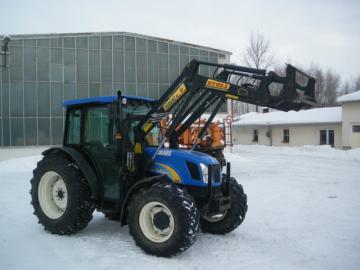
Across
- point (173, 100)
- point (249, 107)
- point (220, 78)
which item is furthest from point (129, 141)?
point (249, 107)

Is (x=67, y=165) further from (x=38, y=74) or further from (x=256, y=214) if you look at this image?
(x=38, y=74)

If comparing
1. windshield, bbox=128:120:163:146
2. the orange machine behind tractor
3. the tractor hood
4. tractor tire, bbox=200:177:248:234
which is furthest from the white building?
the tractor hood

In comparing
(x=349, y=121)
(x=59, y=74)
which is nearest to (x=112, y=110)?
(x=59, y=74)

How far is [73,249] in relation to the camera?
6.22 m

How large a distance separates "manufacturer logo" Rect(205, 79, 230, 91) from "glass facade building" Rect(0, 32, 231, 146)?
65.4ft

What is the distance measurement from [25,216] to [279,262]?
565 centimetres

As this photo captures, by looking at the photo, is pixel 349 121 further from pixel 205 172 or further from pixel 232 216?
pixel 205 172

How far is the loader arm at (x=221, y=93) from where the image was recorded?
5.93 meters

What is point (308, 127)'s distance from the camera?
34.9 metres

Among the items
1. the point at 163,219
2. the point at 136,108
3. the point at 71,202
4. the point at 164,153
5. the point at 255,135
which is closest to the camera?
the point at 163,219

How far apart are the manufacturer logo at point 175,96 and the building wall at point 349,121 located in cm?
2767

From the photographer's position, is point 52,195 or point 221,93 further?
point 52,195

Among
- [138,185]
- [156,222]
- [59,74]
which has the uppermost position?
[59,74]

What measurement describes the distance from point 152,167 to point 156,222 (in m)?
1.03
